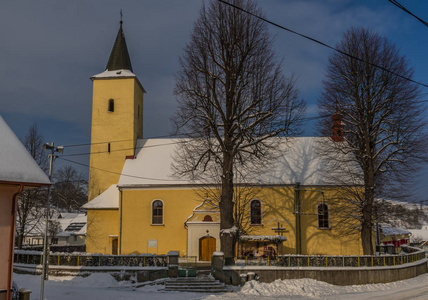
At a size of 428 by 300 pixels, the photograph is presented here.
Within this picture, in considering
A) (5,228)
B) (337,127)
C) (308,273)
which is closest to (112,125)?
(337,127)

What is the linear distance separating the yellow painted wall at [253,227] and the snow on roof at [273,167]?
30.1 inches

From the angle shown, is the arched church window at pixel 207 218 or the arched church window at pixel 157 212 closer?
the arched church window at pixel 207 218

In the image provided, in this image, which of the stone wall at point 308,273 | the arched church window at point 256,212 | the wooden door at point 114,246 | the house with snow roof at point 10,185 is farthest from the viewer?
the wooden door at point 114,246

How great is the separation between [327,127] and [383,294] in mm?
11985

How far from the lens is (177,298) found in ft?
54.5

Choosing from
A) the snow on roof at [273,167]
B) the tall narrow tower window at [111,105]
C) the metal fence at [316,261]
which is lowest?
the metal fence at [316,261]

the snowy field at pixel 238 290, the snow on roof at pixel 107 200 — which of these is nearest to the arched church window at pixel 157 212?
the snow on roof at pixel 107 200

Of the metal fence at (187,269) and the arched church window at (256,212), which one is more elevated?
the arched church window at (256,212)

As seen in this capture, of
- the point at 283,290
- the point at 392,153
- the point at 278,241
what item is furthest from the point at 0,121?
the point at 392,153

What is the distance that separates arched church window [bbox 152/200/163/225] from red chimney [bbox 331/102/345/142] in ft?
44.8

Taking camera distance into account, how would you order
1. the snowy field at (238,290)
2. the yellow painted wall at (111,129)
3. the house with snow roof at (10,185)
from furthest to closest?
1. the yellow painted wall at (111,129)
2. the snowy field at (238,290)
3. the house with snow roof at (10,185)

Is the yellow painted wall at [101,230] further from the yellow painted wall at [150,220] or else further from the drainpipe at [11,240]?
the drainpipe at [11,240]

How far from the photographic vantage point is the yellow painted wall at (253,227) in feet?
98.7

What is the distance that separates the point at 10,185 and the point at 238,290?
12.5m
